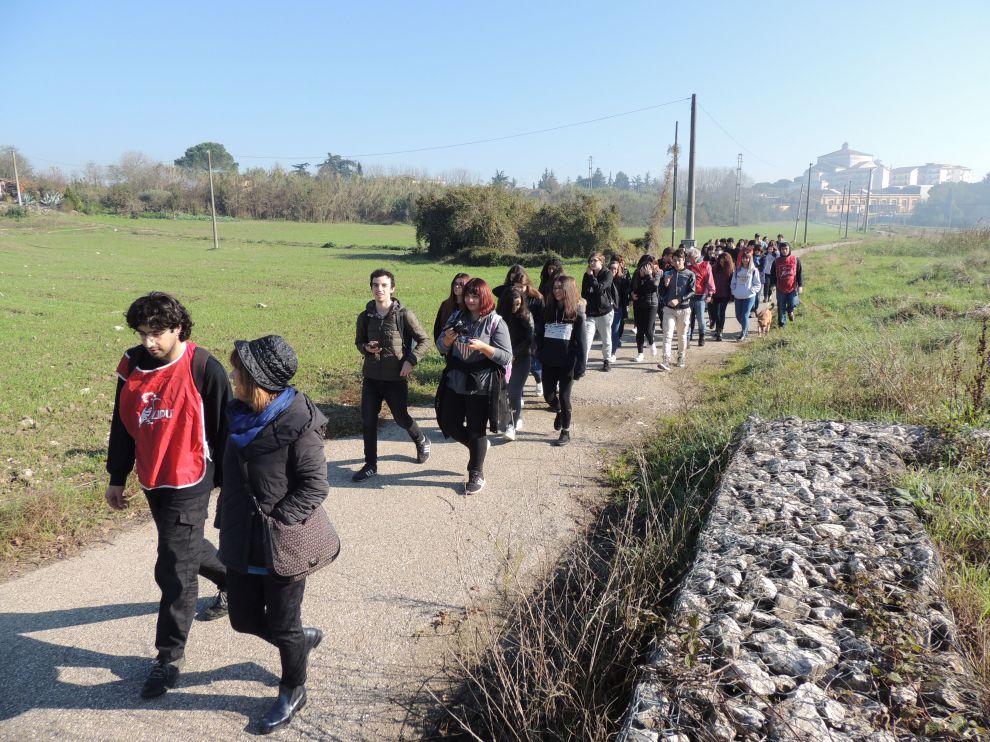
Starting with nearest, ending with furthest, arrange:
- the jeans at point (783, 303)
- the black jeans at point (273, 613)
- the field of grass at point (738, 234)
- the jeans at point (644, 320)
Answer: the black jeans at point (273, 613)
the jeans at point (644, 320)
the jeans at point (783, 303)
the field of grass at point (738, 234)

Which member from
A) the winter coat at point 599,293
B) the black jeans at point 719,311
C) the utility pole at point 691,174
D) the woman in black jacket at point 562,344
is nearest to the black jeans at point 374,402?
the woman in black jacket at point 562,344

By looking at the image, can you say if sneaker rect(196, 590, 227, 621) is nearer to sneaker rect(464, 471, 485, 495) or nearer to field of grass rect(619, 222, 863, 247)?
sneaker rect(464, 471, 485, 495)

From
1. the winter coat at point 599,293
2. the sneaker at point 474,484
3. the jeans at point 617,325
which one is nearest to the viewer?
the sneaker at point 474,484

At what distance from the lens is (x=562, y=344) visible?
A: 686cm

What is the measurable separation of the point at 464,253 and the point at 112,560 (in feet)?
124

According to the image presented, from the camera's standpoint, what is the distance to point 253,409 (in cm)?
294

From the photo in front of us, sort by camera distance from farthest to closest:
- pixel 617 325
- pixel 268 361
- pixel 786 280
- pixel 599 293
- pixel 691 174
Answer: pixel 691 174, pixel 786 280, pixel 617 325, pixel 599 293, pixel 268 361

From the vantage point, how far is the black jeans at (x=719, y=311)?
1339 cm

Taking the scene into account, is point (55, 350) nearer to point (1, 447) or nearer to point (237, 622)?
point (1, 447)

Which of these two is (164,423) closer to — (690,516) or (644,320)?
(690,516)

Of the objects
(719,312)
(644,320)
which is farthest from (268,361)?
(719,312)

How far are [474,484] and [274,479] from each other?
2945 millimetres

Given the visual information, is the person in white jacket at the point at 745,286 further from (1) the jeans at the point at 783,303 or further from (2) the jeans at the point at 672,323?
(2) the jeans at the point at 672,323

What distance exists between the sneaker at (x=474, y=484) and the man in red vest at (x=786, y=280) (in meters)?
9.83
